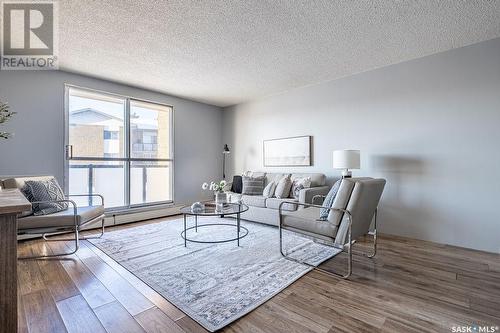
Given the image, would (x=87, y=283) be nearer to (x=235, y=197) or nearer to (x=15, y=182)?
(x=15, y=182)

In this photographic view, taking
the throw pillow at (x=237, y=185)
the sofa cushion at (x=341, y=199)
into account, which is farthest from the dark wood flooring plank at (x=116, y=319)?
the throw pillow at (x=237, y=185)

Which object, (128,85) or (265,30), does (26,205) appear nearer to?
(265,30)

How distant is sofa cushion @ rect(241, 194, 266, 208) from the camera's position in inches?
154

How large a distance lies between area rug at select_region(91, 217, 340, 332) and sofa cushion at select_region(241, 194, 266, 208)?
0.49 metres

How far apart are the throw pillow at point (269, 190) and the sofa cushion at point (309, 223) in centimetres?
144

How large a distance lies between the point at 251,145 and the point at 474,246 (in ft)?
12.9

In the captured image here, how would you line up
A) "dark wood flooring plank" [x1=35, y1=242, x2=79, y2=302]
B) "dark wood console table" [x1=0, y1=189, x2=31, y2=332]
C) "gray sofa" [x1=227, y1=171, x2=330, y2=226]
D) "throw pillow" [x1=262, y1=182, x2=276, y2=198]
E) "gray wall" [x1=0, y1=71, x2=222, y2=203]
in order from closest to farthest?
1. "dark wood console table" [x1=0, y1=189, x2=31, y2=332]
2. "dark wood flooring plank" [x1=35, y1=242, x2=79, y2=302]
3. "gray wall" [x1=0, y1=71, x2=222, y2=203]
4. "gray sofa" [x1=227, y1=171, x2=330, y2=226]
5. "throw pillow" [x1=262, y1=182, x2=276, y2=198]

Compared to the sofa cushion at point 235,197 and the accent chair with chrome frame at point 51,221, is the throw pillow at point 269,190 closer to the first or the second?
the sofa cushion at point 235,197

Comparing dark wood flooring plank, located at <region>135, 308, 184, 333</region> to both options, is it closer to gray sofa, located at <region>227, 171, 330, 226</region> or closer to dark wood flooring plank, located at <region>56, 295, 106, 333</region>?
dark wood flooring plank, located at <region>56, 295, 106, 333</region>

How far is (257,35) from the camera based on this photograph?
8.59ft

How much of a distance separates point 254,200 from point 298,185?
793 millimetres

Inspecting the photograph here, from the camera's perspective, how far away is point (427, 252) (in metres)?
2.71

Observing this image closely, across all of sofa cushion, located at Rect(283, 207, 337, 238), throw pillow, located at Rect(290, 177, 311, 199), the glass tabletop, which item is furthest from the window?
sofa cushion, located at Rect(283, 207, 337, 238)

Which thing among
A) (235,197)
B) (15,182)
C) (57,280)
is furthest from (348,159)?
(15,182)
